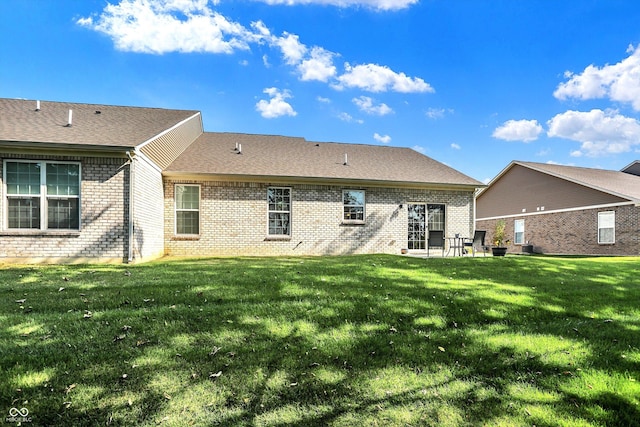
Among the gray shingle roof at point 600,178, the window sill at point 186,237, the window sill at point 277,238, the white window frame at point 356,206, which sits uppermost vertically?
the gray shingle roof at point 600,178

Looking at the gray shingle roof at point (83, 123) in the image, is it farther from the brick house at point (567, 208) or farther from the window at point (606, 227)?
the window at point (606, 227)

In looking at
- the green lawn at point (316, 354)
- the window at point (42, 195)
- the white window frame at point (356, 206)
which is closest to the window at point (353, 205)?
the white window frame at point (356, 206)

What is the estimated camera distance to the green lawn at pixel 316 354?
8.00 feet

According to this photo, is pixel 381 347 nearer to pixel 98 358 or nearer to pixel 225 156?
pixel 98 358

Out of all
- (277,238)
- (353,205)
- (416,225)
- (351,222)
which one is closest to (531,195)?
(416,225)

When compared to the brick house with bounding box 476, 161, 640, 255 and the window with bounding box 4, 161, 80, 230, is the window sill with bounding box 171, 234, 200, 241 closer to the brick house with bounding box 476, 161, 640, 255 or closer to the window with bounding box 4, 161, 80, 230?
the window with bounding box 4, 161, 80, 230

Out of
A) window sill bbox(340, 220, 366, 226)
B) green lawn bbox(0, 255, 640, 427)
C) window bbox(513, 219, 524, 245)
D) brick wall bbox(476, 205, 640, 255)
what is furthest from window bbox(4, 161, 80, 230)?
window bbox(513, 219, 524, 245)

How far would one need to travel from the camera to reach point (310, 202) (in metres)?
13.1

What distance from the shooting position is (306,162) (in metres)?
14.4

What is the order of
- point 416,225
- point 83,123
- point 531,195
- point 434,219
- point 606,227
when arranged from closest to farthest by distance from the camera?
point 83,123 < point 416,225 < point 434,219 < point 606,227 < point 531,195

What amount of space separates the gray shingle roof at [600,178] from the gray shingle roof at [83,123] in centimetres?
2144

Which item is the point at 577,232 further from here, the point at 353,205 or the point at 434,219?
the point at 353,205

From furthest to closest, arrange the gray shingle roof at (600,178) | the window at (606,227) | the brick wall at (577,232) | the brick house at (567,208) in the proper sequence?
the gray shingle roof at (600,178), the window at (606,227), the brick house at (567,208), the brick wall at (577,232)

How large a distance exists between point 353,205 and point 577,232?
48.9 feet
